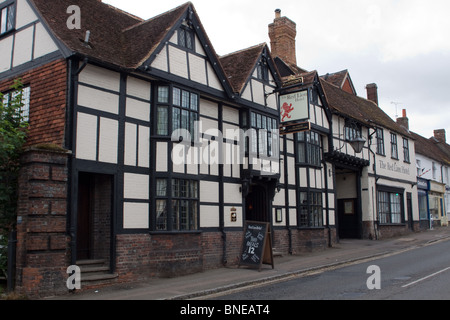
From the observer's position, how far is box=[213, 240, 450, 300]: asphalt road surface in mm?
9891

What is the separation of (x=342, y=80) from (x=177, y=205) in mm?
22242

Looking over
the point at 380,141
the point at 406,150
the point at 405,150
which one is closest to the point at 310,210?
the point at 380,141

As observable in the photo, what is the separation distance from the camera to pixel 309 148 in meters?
21.4

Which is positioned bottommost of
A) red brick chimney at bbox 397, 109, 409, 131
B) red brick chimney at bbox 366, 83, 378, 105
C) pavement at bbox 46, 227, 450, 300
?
pavement at bbox 46, 227, 450, 300

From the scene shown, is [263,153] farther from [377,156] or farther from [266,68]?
[377,156]

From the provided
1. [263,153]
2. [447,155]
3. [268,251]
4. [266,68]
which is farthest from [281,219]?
[447,155]

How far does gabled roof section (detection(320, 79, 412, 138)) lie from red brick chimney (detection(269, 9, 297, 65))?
2.66m

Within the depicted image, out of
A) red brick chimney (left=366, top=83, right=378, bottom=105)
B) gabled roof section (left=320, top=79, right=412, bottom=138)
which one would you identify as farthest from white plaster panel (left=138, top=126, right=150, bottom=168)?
red brick chimney (left=366, top=83, right=378, bottom=105)

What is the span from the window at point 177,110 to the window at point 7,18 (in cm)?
500

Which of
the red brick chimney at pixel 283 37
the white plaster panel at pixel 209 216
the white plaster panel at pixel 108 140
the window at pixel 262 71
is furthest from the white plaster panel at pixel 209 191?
the red brick chimney at pixel 283 37

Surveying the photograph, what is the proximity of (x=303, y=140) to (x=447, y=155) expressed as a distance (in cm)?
3074

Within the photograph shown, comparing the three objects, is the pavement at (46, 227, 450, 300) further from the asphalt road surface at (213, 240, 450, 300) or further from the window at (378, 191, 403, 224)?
the window at (378, 191, 403, 224)

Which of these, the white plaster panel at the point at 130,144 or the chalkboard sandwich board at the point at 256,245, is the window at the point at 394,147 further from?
the white plaster panel at the point at 130,144

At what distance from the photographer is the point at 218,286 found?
11812mm
